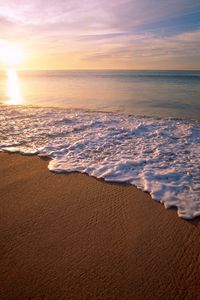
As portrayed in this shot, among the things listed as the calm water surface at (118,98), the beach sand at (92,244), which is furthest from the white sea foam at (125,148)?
the calm water surface at (118,98)

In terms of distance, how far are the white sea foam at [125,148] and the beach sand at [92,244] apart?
46 centimetres

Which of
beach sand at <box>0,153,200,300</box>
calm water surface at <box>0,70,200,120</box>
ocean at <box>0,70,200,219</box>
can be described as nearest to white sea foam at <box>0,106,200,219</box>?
ocean at <box>0,70,200,219</box>

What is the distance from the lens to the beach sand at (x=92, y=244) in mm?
2717

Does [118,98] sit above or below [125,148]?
above

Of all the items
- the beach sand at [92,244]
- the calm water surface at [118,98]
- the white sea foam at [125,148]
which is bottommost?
the beach sand at [92,244]

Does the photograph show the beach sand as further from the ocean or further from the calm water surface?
the calm water surface

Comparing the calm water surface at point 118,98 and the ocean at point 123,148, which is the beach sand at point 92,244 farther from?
the calm water surface at point 118,98

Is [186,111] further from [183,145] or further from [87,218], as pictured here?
[87,218]

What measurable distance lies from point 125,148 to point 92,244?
3834 millimetres

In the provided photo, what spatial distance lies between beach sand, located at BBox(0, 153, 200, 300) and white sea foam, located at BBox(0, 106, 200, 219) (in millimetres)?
464

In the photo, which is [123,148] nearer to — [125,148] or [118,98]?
[125,148]

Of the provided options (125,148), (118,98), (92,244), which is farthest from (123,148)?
(118,98)

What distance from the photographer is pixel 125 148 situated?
22.4 feet

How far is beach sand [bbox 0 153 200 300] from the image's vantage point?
2717 mm
